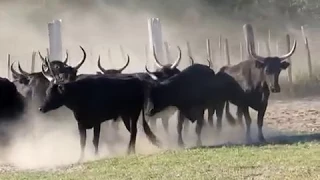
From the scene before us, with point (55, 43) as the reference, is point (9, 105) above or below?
below

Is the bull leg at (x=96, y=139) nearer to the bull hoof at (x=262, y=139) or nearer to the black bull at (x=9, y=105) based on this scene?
the black bull at (x=9, y=105)

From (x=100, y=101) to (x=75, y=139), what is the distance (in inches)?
68.0

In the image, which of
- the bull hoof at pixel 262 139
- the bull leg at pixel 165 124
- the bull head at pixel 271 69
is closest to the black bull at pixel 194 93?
the bull head at pixel 271 69

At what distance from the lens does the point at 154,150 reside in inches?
528

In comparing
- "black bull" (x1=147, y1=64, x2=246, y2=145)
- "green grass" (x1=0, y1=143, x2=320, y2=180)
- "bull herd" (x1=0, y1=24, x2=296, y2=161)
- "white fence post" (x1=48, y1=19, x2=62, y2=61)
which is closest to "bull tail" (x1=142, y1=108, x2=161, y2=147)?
"bull herd" (x1=0, y1=24, x2=296, y2=161)

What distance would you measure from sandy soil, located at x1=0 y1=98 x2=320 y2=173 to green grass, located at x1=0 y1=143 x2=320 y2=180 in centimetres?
109

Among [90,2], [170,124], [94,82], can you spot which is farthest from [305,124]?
[90,2]

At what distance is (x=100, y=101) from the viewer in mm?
13547

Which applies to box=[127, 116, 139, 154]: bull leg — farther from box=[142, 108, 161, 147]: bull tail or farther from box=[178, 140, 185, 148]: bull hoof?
box=[178, 140, 185, 148]: bull hoof

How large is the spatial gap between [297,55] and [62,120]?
16.6 meters

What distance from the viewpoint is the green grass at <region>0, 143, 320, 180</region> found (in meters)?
9.57

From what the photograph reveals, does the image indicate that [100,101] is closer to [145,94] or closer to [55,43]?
[145,94]

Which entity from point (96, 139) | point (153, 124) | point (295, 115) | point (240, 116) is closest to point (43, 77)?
point (153, 124)

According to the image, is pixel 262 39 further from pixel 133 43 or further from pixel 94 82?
pixel 94 82
